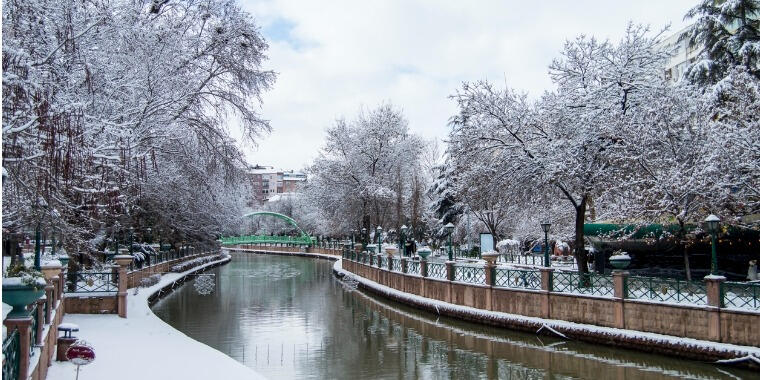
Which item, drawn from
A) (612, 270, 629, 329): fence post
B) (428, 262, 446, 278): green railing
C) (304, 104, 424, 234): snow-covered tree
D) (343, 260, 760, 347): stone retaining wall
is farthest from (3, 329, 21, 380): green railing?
(304, 104, 424, 234): snow-covered tree

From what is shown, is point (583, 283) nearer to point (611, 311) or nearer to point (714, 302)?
point (611, 311)

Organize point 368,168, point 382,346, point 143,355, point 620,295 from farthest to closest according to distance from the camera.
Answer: point 368,168 → point 382,346 → point 620,295 → point 143,355

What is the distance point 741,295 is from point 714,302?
1.89 feet

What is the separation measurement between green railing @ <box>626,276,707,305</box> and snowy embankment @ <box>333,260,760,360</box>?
36.5 inches

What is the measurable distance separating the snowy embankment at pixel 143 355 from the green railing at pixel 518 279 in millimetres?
10099

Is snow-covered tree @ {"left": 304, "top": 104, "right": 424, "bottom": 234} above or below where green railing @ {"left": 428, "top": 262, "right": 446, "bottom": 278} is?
above

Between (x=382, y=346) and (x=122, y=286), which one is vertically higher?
(x=122, y=286)

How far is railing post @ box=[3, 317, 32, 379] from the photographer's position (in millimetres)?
7957

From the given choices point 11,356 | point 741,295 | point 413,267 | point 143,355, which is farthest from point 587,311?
point 11,356

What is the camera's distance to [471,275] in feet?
77.2

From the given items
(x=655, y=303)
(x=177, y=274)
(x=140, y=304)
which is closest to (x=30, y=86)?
(x=655, y=303)

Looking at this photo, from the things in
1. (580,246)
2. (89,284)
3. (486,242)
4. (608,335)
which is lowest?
(608,335)

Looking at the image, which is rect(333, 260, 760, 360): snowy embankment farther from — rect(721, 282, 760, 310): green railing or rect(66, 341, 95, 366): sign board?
rect(66, 341, 95, 366): sign board

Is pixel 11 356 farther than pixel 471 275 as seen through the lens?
No
